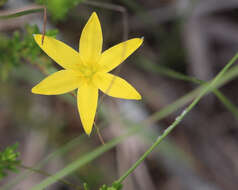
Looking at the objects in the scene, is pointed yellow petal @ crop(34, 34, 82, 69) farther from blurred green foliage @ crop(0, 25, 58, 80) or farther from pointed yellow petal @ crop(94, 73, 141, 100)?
blurred green foliage @ crop(0, 25, 58, 80)

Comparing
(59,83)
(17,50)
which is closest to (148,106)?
(17,50)

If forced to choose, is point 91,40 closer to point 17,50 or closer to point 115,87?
point 115,87

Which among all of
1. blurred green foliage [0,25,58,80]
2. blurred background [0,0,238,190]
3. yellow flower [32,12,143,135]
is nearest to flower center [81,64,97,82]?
yellow flower [32,12,143,135]

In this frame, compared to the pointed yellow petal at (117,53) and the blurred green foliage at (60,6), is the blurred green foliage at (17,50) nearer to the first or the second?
the blurred green foliage at (60,6)

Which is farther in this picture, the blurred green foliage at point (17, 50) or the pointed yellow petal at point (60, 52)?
the blurred green foliage at point (17, 50)

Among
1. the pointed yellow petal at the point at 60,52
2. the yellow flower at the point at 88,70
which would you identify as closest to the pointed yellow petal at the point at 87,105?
the yellow flower at the point at 88,70

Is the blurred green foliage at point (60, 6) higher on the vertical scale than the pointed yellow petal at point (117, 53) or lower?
higher

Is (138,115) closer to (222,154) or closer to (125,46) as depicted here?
(222,154)
